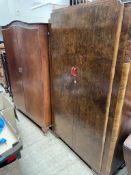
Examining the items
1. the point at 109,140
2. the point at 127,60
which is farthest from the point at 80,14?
the point at 109,140

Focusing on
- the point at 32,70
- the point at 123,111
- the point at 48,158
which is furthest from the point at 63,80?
the point at 48,158

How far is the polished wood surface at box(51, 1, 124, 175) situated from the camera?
1.02 metres

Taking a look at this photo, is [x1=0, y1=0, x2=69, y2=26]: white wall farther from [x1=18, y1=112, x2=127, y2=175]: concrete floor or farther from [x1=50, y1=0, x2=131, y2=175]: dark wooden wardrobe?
[x1=18, y1=112, x2=127, y2=175]: concrete floor

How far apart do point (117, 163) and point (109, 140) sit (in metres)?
0.35

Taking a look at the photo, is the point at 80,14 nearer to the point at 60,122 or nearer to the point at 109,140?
the point at 109,140

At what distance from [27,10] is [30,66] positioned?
120 cm

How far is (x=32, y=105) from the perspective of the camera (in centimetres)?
212

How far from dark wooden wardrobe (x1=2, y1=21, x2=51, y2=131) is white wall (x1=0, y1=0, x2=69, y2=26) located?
398 millimetres

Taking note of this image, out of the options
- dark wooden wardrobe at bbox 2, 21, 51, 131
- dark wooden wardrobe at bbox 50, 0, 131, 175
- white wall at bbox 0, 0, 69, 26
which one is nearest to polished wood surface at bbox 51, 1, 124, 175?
dark wooden wardrobe at bbox 50, 0, 131, 175

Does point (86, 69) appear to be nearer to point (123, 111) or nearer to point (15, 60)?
point (123, 111)

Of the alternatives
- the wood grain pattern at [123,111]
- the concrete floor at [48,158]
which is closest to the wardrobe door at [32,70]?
the concrete floor at [48,158]

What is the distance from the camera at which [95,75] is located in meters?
1.19

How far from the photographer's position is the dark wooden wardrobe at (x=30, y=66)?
1.66 metres

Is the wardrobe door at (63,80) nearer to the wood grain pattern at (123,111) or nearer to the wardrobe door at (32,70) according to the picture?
the wardrobe door at (32,70)
